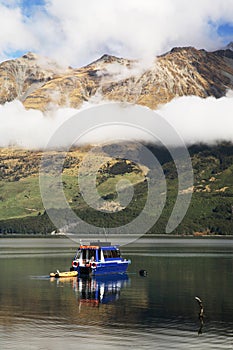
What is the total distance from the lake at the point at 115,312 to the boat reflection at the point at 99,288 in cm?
18

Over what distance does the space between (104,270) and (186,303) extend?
192ft

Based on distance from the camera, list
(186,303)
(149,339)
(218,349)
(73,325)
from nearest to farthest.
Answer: (218,349) < (149,339) < (73,325) < (186,303)

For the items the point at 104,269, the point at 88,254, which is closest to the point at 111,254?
the point at 104,269

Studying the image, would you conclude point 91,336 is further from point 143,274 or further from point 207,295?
point 143,274

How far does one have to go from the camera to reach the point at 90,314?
96562mm

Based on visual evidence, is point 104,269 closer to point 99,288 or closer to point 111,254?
point 111,254

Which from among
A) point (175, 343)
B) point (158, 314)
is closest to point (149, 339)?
point (175, 343)

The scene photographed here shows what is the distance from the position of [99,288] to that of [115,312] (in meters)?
39.5

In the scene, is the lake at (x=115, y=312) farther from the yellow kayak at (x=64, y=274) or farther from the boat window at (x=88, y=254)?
the boat window at (x=88, y=254)

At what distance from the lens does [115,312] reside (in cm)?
9869

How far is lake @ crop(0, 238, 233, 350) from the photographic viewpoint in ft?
249

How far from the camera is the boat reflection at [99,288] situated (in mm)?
115938

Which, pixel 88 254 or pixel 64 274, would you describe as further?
pixel 88 254

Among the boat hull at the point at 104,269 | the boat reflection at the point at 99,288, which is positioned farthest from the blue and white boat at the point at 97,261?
the boat reflection at the point at 99,288
